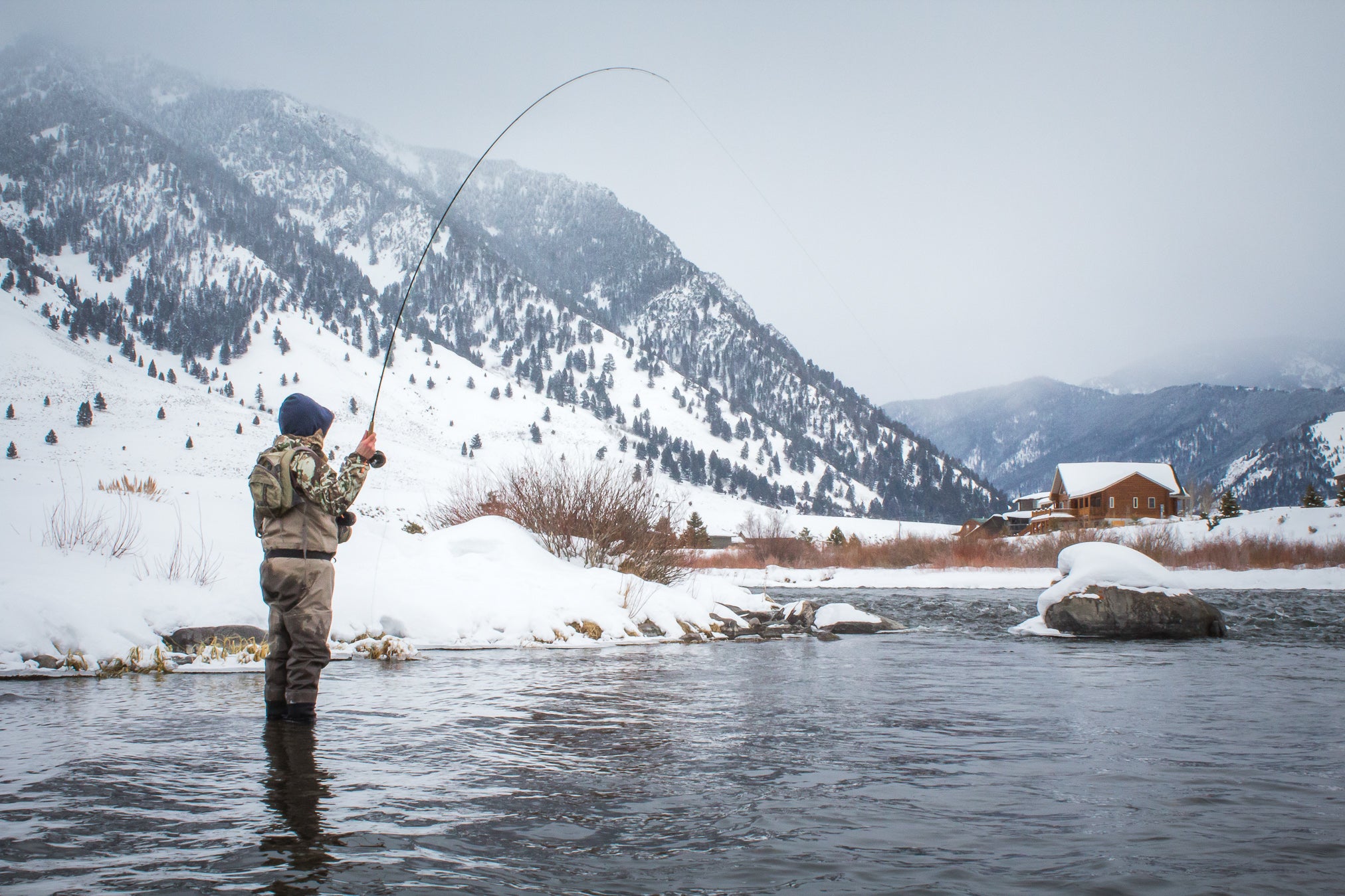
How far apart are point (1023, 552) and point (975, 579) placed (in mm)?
5001

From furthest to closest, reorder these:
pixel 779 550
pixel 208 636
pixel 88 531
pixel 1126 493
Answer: pixel 1126 493, pixel 779 550, pixel 88 531, pixel 208 636

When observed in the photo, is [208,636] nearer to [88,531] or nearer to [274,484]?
[88,531]

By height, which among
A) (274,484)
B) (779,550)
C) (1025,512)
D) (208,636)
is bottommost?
(208,636)

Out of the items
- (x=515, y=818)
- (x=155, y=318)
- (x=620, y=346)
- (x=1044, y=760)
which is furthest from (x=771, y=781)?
(x=620, y=346)

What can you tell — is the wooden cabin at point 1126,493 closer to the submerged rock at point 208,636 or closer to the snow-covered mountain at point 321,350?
the snow-covered mountain at point 321,350

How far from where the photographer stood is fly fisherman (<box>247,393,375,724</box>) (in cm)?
539

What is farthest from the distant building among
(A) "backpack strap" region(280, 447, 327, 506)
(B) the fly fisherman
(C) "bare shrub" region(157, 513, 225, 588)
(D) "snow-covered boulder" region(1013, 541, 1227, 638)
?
(A) "backpack strap" region(280, 447, 327, 506)

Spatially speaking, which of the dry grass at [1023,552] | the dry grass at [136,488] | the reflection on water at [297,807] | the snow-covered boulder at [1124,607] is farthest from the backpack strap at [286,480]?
the dry grass at [1023,552]

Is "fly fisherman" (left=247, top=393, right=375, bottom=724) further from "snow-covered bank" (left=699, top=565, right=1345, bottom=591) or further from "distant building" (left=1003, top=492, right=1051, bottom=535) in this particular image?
"distant building" (left=1003, top=492, right=1051, bottom=535)

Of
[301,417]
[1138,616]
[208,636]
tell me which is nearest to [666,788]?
[301,417]

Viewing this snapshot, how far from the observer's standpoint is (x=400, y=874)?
2.93 m

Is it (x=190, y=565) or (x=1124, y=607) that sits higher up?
(x=190, y=565)

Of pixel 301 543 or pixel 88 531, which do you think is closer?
pixel 301 543

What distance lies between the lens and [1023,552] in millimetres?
43719
